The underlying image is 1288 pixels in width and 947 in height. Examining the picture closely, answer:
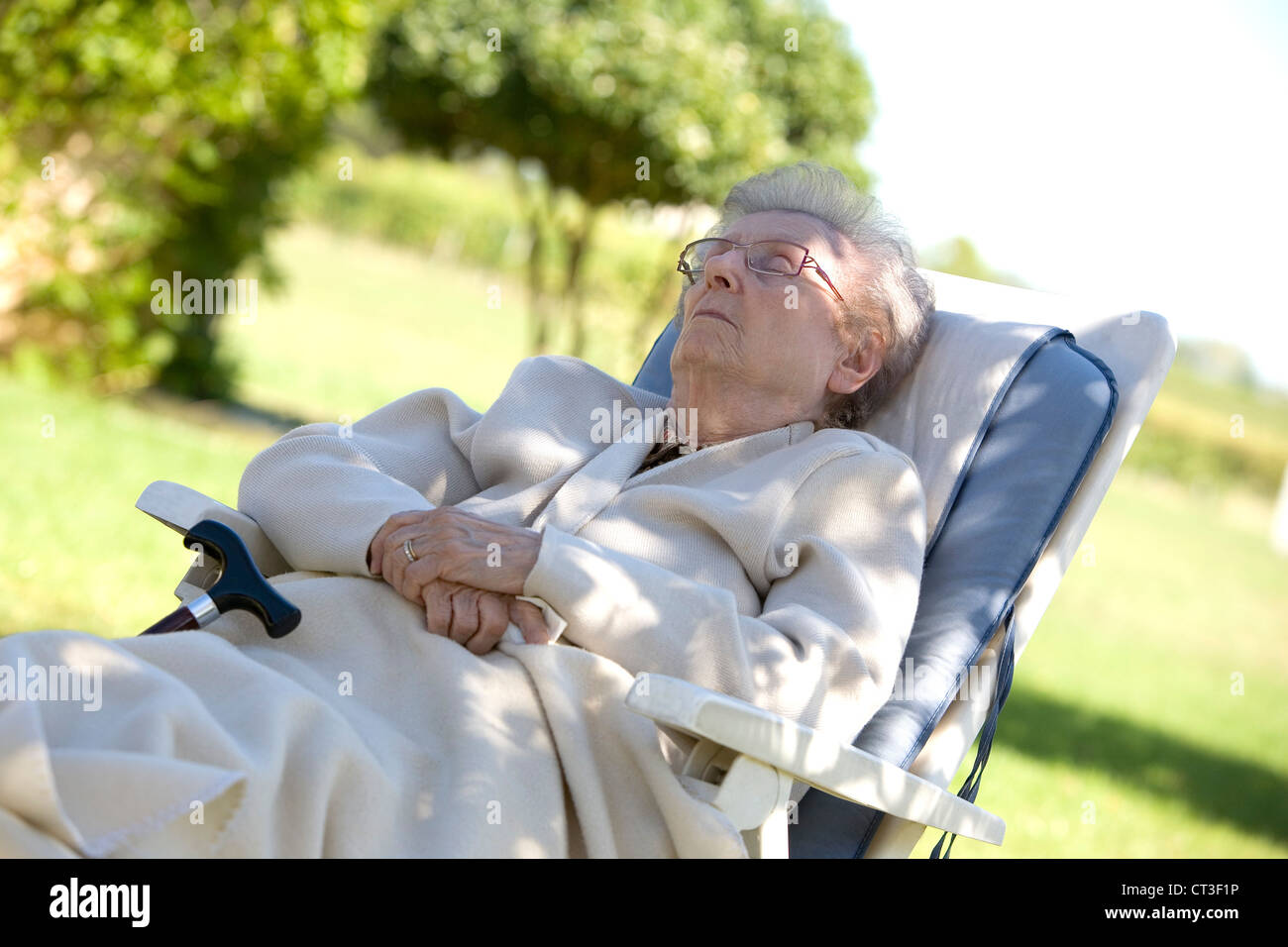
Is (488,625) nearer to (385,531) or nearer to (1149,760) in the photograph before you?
(385,531)

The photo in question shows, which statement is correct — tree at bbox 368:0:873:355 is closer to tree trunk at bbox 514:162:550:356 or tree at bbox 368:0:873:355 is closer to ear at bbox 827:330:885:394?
tree trunk at bbox 514:162:550:356

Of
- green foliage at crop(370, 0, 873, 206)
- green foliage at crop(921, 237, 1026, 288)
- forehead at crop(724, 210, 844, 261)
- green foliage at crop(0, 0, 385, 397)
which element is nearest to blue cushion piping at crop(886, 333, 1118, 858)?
forehead at crop(724, 210, 844, 261)

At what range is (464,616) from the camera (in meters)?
2.15

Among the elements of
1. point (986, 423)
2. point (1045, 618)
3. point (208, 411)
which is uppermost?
point (986, 423)

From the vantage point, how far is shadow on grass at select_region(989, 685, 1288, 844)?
247 inches

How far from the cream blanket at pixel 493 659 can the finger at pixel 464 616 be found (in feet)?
0.17

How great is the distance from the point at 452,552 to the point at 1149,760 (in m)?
5.81

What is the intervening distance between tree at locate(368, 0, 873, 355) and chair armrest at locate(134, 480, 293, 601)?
Result: 6371mm

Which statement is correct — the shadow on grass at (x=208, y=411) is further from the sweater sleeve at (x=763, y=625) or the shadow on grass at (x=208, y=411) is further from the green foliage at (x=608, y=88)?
the sweater sleeve at (x=763, y=625)

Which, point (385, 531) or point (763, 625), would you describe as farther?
point (385, 531)

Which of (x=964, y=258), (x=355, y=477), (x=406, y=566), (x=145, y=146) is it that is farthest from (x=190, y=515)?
(x=964, y=258)
